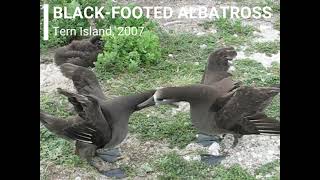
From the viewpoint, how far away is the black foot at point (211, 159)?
24.5 feet

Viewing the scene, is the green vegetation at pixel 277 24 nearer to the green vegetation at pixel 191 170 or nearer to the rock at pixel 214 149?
the rock at pixel 214 149

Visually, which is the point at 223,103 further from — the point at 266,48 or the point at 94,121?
the point at 94,121

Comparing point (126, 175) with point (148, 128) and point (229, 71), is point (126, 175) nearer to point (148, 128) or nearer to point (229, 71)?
point (148, 128)

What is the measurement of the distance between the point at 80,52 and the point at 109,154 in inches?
52.8

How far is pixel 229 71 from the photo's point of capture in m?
8.11

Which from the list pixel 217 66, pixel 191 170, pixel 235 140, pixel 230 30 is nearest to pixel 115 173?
pixel 191 170

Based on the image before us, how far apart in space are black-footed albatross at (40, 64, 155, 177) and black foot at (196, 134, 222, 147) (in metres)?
0.75

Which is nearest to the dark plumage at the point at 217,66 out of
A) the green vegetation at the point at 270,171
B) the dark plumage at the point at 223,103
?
the dark plumage at the point at 223,103

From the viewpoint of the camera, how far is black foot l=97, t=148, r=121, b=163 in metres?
7.50

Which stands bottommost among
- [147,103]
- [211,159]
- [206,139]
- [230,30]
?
[211,159]

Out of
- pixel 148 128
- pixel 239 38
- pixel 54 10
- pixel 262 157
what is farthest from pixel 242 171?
pixel 54 10

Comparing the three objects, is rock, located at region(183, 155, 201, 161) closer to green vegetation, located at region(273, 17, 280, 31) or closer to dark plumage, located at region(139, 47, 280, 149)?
dark plumage, located at region(139, 47, 280, 149)

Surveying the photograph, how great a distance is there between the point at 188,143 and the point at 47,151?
1578 mm

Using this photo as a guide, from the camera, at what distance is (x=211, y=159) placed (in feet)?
24.6
